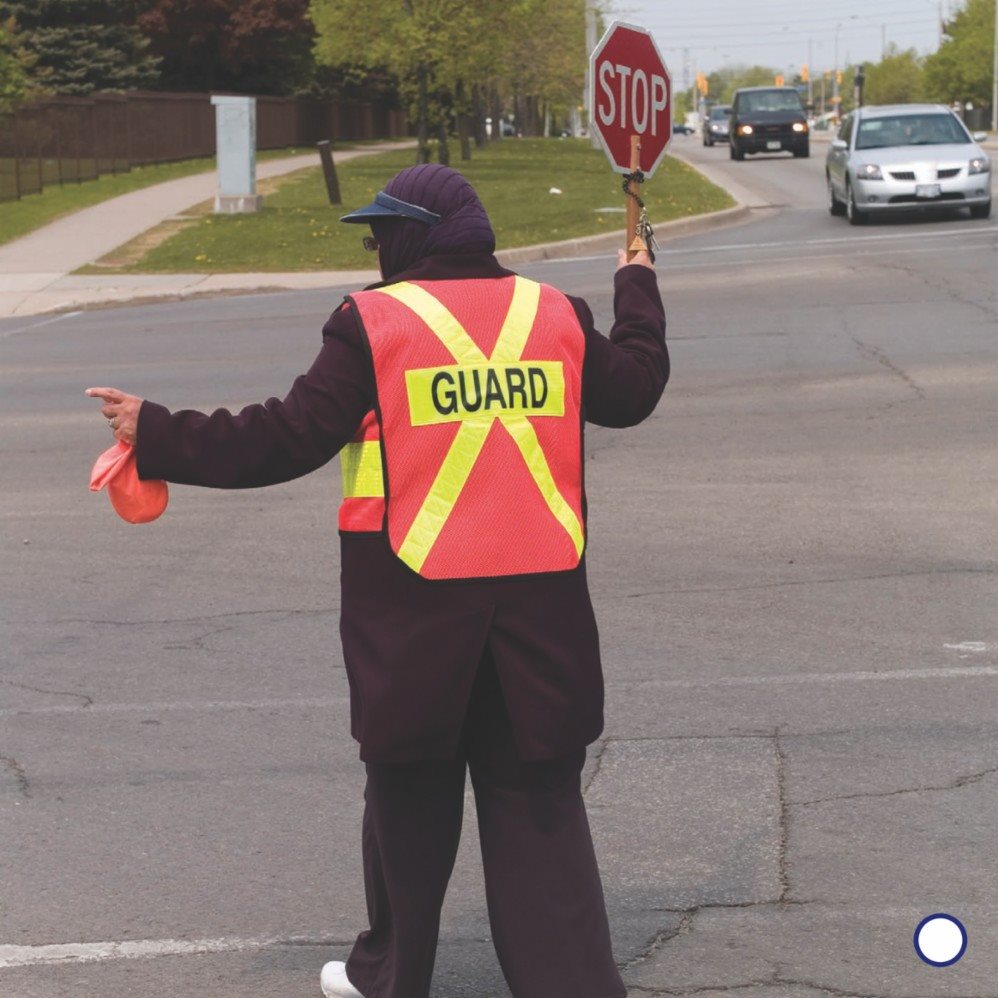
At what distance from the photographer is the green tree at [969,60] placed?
101125 millimetres

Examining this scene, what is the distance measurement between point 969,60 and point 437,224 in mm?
104306

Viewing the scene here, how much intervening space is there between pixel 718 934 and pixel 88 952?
141 cm

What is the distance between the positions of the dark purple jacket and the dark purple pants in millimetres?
84

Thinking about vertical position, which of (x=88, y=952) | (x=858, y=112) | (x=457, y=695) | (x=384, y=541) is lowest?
(x=88, y=952)

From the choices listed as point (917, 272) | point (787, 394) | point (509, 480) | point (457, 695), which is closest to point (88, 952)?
point (457, 695)

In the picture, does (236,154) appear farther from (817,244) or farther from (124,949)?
(124,949)

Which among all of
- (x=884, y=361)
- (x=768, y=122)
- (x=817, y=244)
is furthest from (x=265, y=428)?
(x=768, y=122)

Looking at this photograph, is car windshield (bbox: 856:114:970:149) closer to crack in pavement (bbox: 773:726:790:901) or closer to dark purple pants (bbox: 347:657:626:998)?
crack in pavement (bbox: 773:726:790:901)

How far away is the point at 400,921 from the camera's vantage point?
3.63 meters

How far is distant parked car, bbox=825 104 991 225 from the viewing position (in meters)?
25.3

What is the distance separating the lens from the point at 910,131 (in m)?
26.7

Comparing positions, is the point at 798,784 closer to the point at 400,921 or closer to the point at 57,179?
the point at 400,921

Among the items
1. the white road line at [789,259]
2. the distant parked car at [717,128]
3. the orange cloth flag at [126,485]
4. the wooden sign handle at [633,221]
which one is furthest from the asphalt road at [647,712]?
the distant parked car at [717,128]

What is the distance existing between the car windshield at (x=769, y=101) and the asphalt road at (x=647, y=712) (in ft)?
124
